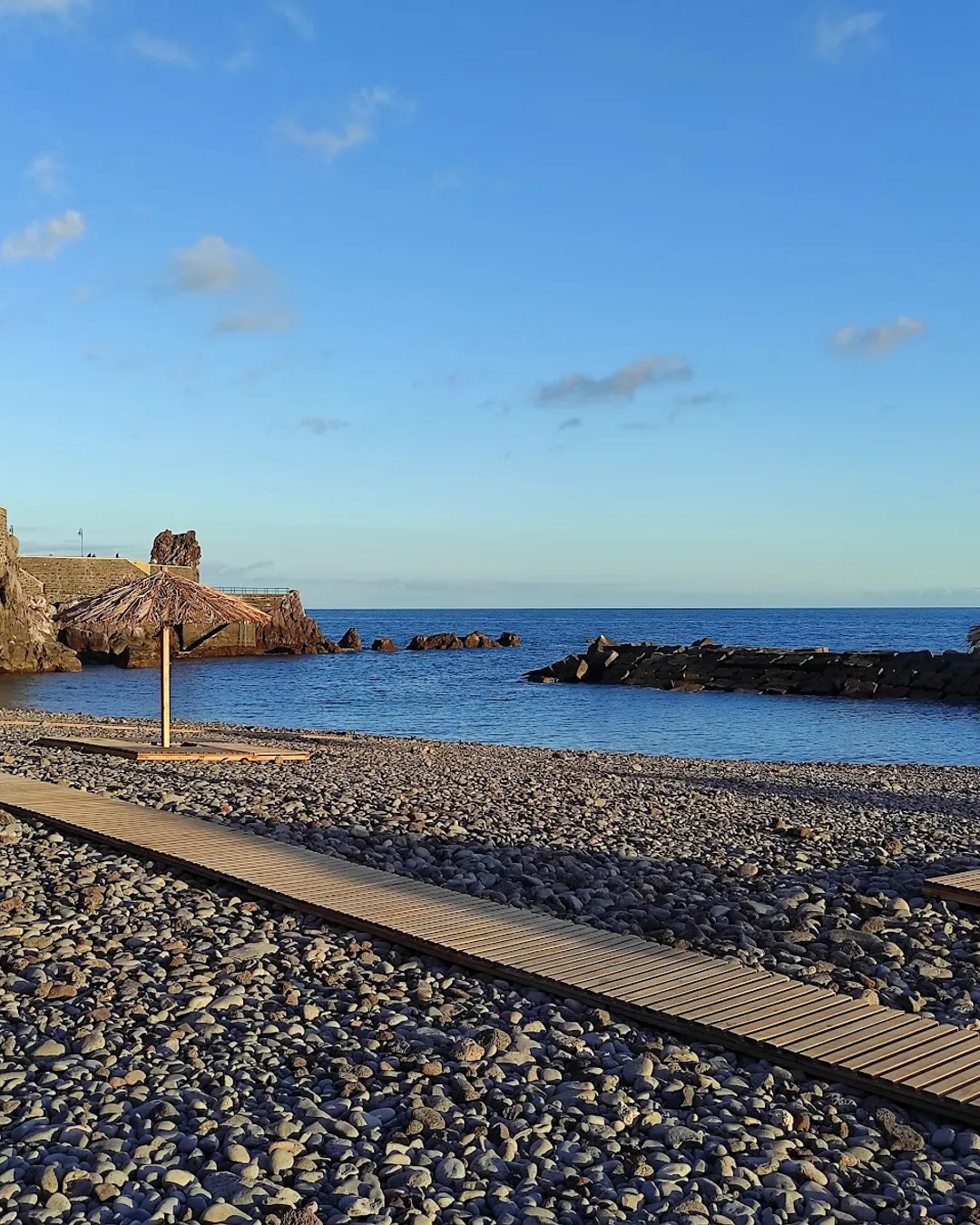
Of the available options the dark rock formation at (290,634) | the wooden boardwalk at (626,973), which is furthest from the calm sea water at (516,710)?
the wooden boardwalk at (626,973)

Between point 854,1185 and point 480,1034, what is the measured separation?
1.79 metres

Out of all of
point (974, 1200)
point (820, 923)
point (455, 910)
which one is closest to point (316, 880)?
point (455, 910)

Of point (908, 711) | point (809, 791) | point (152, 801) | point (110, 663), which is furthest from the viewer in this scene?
point (110, 663)

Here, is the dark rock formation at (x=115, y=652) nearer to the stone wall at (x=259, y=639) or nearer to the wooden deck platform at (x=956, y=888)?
the stone wall at (x=259, y=639)

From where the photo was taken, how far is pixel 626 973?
5.59 m

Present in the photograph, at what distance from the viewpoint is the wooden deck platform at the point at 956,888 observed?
23.9 feet

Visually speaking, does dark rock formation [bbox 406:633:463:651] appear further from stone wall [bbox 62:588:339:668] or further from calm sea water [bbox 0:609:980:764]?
calm sea water [bbox 0:609:980:764]

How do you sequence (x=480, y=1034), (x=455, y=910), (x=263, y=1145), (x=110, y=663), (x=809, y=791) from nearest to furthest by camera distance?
(x=263, y=1145), (x=480, y=1034), (x=455, y=910), (x=809, y=791), (x=110, y=663)

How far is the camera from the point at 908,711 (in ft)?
117

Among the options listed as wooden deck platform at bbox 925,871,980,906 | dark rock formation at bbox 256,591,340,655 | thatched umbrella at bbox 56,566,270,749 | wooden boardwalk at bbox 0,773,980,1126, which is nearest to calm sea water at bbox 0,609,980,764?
dark rock formation at bbox 256,591,340,655

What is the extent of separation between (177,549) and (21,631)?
28388 millimetres

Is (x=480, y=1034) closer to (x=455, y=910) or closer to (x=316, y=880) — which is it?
(x=455, y=910)

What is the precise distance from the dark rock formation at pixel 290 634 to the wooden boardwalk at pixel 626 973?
62.2 metres

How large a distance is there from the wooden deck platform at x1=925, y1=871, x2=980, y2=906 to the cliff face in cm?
4907
